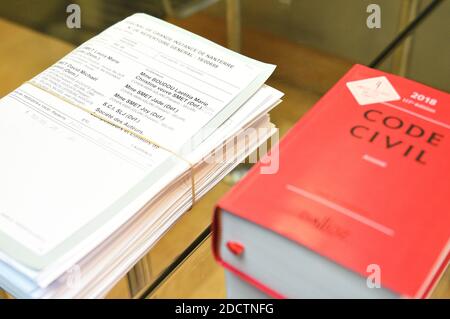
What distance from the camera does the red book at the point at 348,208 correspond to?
444 mm

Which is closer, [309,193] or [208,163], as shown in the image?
[309,193]

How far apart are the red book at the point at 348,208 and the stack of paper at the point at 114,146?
0.34ft

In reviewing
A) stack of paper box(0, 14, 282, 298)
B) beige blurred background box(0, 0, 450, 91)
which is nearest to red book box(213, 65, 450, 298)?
stack of paper box(0, 14, 282, 298)

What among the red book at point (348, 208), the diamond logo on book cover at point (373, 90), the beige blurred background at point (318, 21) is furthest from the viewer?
the beige blurred background at point (318, 21)

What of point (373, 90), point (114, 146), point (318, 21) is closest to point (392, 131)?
point (373, 90)

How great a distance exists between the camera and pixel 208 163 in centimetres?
63

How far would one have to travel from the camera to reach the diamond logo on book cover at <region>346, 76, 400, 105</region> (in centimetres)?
59

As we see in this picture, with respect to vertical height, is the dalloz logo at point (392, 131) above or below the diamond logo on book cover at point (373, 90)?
below

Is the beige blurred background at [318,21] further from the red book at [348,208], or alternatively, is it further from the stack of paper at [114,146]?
the red book at [348,208]

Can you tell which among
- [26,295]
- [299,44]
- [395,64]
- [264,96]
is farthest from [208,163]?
[299,44]

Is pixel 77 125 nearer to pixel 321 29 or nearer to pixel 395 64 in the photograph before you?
pixel 395 64

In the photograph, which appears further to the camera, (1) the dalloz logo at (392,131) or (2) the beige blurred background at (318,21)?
(2) the beige blurred background at (318,21)

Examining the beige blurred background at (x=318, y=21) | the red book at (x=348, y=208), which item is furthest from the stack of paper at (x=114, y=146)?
the beige blurred background at (x=318, y=21)

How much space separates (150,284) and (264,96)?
25 cm
